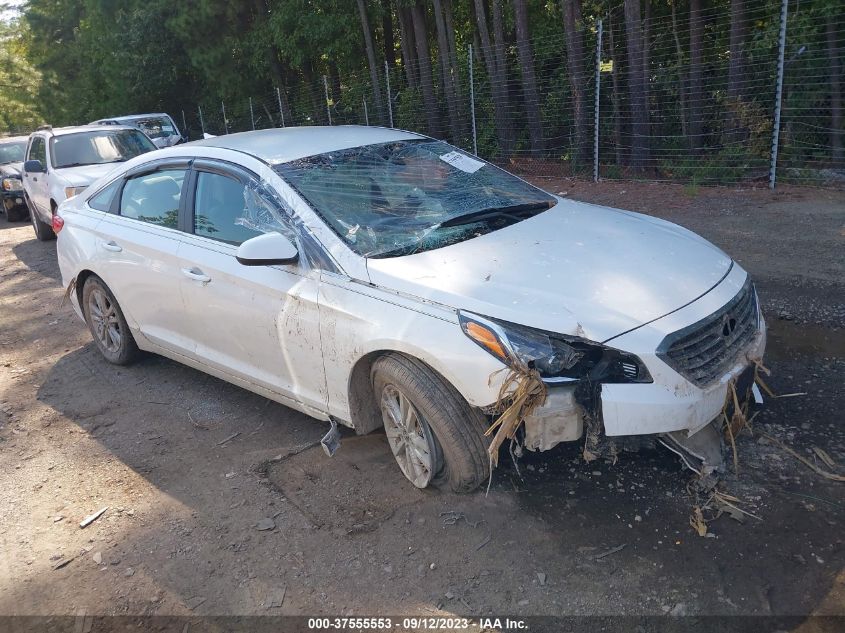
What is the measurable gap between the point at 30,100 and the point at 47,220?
33107mm

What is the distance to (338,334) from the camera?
3.80 m

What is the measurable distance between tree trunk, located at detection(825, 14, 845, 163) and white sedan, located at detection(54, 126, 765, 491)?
27.4 feet

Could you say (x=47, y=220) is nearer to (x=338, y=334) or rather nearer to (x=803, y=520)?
(x=338, y=334)

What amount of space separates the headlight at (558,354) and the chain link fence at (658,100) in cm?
850

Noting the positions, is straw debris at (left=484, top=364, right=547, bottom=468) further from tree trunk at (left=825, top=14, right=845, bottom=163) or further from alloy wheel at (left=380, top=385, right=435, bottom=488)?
tree trunk at (left=825, top=14, right=845, bottom=163)

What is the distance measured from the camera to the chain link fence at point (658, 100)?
11180 millimetres

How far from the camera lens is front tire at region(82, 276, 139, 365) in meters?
5.69

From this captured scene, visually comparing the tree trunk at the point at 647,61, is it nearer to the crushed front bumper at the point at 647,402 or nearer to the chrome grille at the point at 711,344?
the chrome grille at the point at 711,344

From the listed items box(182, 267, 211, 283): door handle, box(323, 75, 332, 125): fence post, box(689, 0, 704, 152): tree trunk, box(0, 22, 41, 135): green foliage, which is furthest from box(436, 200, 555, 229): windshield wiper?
box(0, 22, 41, 135): green foliage

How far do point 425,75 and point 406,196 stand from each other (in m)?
13.4

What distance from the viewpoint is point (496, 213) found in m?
4.33

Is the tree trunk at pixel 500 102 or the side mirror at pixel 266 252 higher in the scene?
the side mirror at pixel 266 252

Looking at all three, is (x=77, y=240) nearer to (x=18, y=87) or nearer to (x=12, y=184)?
(x=12, y=184)

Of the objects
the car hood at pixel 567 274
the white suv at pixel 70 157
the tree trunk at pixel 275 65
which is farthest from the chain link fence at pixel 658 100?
the car hood at pixel 567 274
